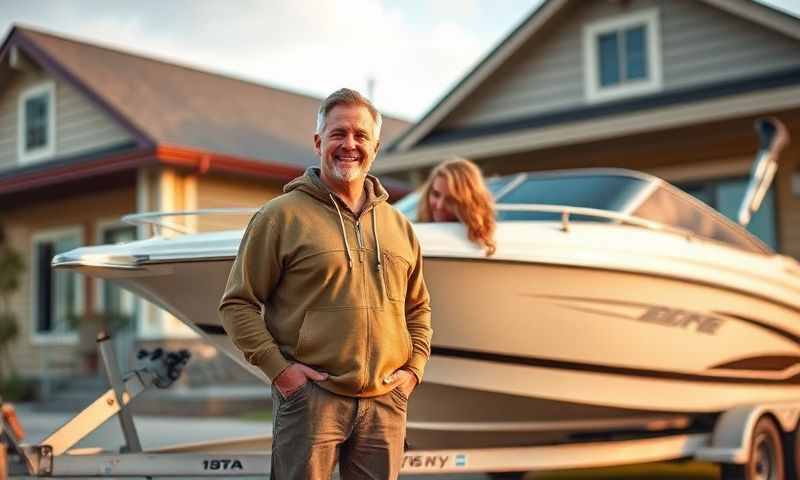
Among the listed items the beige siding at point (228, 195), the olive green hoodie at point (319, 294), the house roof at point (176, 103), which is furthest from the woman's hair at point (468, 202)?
the beige siding at point (228, 195)

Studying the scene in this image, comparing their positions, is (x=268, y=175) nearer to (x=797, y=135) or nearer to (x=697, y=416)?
(x=797, y=135)

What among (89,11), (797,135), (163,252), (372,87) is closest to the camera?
(163,252)

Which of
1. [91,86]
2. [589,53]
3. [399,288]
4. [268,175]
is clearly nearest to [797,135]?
[589,53]

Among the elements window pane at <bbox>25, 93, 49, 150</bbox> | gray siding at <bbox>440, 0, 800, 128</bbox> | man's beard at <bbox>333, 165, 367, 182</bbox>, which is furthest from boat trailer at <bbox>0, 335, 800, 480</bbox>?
window pane at <bbox>25, 93, 49, 150</bbox>

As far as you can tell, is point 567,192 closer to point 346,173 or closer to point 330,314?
point 346,173

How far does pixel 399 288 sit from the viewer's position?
3.31 m

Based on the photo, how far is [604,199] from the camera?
645cm

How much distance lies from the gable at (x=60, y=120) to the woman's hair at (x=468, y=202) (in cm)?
1121

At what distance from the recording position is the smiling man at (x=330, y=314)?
313 centimetres

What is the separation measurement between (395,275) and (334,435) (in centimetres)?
53

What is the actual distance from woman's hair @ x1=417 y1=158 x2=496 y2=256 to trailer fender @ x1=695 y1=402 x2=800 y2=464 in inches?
78.5

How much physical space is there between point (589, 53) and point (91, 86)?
26.6ft

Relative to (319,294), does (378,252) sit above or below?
above

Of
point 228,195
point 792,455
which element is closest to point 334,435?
point 792,455
